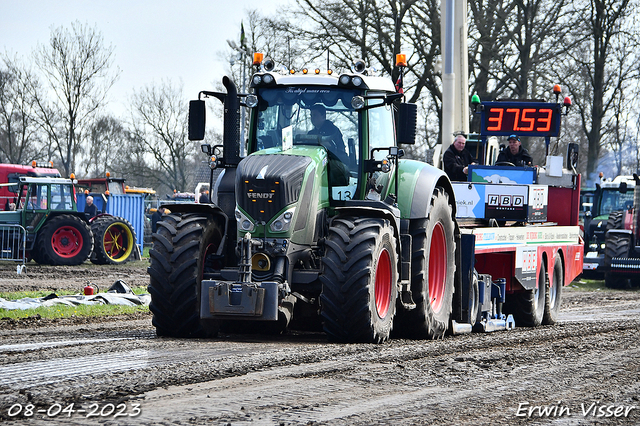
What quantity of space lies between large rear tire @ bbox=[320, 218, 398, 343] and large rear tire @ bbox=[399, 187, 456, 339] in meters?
0.85

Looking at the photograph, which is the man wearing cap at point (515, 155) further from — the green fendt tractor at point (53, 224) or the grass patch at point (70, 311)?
the green fendt tractor at point (53, 224)

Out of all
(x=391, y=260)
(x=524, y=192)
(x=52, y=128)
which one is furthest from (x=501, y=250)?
(x=52, y=128)

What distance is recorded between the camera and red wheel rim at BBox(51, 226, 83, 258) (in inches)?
918

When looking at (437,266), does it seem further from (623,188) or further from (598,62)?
(598,62)

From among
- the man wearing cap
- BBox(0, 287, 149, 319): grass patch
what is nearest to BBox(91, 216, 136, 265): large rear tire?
BBox(0, 287, 149, 319): grass patch

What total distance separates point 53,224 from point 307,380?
59.3 ft

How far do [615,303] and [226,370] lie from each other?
12296 millimetres

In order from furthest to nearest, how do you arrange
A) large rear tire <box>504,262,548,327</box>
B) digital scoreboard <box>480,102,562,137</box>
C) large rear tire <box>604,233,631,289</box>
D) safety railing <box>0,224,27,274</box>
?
safety railing <box>0,224,27,274</box>, large rear tire <box>604,233,631,289</box>, digital scoreboard <box>480,102,562,137</box>, large rear tire <box>504,262,548,327</box>

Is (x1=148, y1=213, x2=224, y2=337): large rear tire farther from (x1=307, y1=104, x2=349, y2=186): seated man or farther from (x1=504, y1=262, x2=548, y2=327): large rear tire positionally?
(x1=504, y1=262, x2=548, y2=327): large rear tire

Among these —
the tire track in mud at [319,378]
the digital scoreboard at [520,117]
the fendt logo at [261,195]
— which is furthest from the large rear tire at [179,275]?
the digital scoreboard at [520,117]

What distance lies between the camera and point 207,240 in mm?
8477

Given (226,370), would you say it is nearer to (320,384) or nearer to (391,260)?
(320,384)

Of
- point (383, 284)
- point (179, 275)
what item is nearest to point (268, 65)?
Answer: point (179, 275)

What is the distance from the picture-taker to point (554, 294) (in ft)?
43.9
